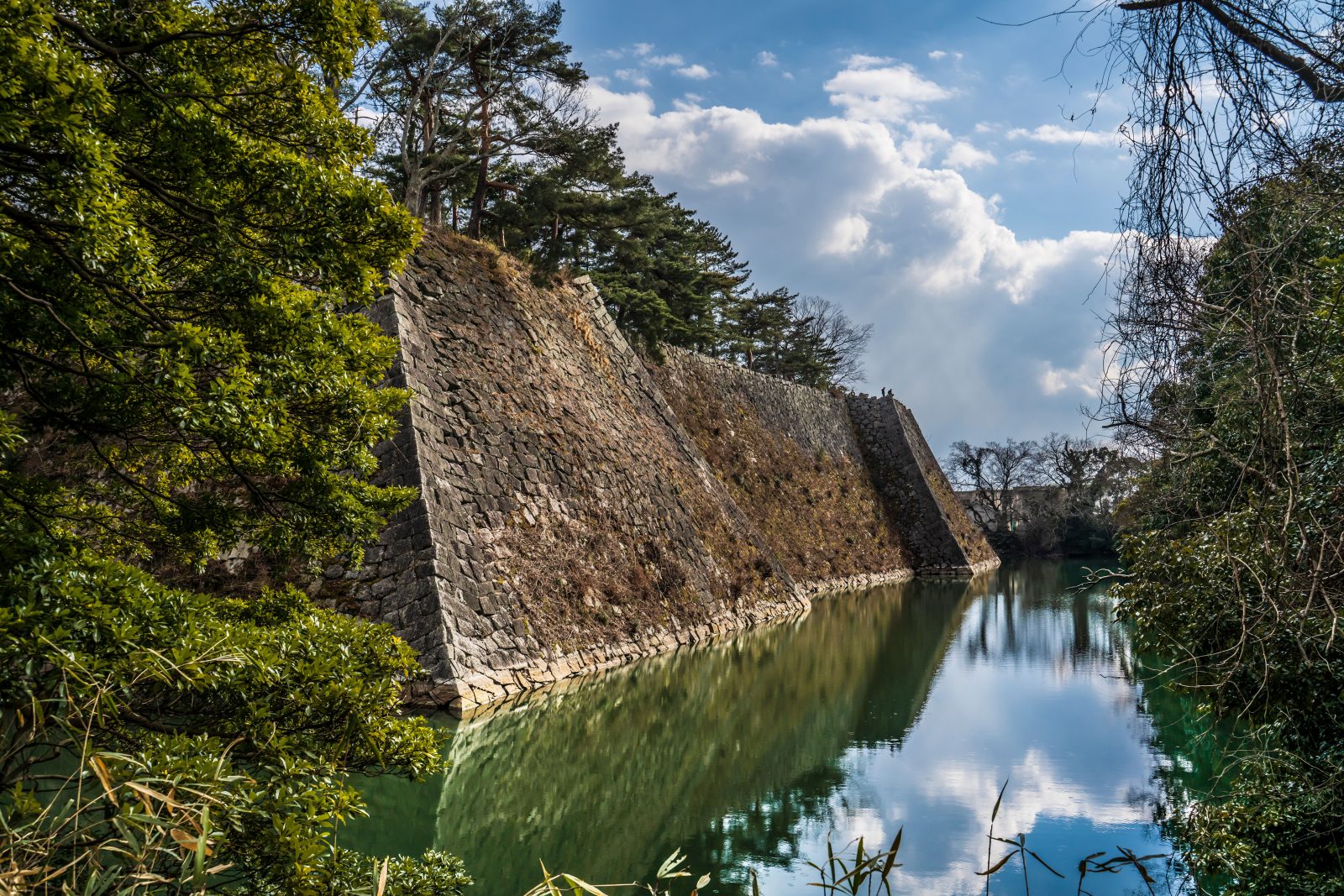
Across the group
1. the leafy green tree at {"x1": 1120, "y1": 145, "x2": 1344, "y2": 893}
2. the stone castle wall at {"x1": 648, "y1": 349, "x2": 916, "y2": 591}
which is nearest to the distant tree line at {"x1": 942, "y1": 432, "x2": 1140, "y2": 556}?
the stone castle wall at {"x1": 648, "y1": 349, "x2": 916, "y2": 591}

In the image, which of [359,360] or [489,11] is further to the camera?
[489,11]

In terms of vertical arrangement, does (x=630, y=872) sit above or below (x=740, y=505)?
below

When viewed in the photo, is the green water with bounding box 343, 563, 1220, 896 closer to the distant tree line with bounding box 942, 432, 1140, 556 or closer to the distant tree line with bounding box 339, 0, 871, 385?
the distant tree line with bounding box 339, 0, 871, 385

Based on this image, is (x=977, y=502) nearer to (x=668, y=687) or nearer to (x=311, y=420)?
(x=668, y=687)

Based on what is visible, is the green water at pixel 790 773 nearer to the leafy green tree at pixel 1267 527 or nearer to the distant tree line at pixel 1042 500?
the leafy green tree at pixel 1267 527

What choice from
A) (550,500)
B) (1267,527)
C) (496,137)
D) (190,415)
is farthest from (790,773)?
(496,137)

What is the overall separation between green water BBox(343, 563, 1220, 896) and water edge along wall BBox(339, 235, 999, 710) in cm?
100

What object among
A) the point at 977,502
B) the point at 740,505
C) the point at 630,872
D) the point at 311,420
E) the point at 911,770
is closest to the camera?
the point at 311,420

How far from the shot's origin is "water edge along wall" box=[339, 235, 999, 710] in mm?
11016

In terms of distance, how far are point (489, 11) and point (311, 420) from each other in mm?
17084

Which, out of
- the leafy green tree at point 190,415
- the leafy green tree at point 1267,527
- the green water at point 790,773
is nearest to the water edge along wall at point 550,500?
the green water at point 790,773

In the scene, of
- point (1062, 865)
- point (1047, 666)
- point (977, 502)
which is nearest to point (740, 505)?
point (1047, 666)

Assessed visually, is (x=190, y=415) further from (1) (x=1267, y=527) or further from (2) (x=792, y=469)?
(2) (x=792, y=469)

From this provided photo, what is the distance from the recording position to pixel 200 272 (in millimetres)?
4332
